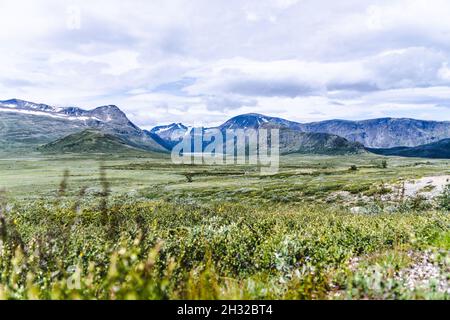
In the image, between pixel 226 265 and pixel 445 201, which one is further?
pixel 445 201

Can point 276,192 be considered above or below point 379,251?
below

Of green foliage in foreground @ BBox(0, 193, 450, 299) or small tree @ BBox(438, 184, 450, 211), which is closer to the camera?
green foliage in foreground @ BBox(0, 193, 450, 299)

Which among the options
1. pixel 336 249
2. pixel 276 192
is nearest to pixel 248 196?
pixel 276 192

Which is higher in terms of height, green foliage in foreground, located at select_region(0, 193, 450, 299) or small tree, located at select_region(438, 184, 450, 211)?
green foliage in foreground, located at select_region(0, 193, 450, 299)

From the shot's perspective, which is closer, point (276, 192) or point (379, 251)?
point (379, 251)

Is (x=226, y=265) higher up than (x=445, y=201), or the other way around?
(x=226, y=265)

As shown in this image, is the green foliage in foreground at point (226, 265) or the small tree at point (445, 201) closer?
the green foliage in foreground at point (226, 265)

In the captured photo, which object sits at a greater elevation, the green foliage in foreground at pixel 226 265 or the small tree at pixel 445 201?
the green foliage in foreground at pixel 226 265
